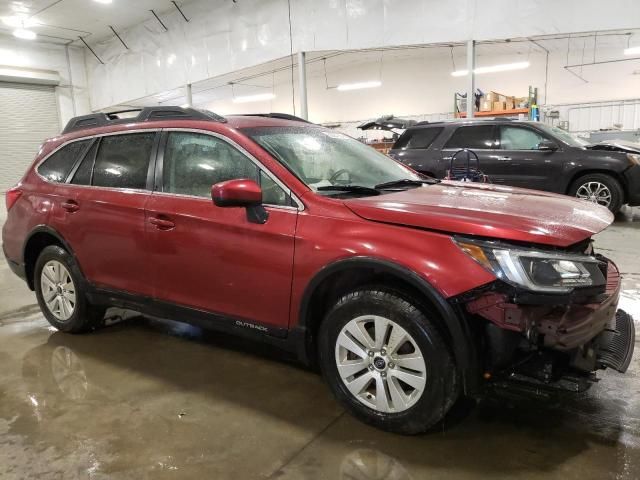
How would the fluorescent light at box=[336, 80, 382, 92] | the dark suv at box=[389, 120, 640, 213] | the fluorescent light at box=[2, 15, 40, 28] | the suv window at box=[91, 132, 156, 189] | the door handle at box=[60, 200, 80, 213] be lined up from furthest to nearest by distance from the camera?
the fluorescent light at box=[336, 80, 382, 92]
the fluorescent light at box=[2, 15, 40, 28]
the dark suv at box=[389, 120, 640, 213]
the door handle at box=[60, 200, 80, 213]
the suv window at box=[91, 132, 156, 189]

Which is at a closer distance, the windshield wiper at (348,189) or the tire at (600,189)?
the windshield wiper at (348,189)

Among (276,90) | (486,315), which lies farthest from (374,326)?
(276,90)

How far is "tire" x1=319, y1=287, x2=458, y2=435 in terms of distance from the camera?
6.73 ft

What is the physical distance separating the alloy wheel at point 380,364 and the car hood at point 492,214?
47cm

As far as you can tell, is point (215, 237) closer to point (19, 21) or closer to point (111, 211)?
point (111, 211)

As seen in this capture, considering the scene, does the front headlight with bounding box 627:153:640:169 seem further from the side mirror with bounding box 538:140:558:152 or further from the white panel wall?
the white panel wall

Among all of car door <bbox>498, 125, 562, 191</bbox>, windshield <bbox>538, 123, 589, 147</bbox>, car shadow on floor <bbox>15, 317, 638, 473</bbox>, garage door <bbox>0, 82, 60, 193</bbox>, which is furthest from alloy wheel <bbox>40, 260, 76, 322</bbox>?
garage door <bbox>0, 82, 60, 193</bbox>

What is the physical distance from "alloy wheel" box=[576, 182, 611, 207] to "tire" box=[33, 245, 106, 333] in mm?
6700

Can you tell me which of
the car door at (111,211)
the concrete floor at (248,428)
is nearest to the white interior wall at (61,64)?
the car door at (111,211)

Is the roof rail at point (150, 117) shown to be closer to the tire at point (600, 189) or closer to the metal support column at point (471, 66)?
the tire at point (600, 189)

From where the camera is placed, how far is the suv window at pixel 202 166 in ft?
8.61

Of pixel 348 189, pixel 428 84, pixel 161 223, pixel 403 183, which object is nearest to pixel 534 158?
pixel 403 183

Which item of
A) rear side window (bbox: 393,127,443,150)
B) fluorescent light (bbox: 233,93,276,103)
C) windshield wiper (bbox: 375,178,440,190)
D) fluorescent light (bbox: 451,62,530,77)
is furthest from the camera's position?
fluorescent light (bbox: 233,93,276,103)

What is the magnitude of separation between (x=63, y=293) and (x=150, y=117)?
4.82 feet
